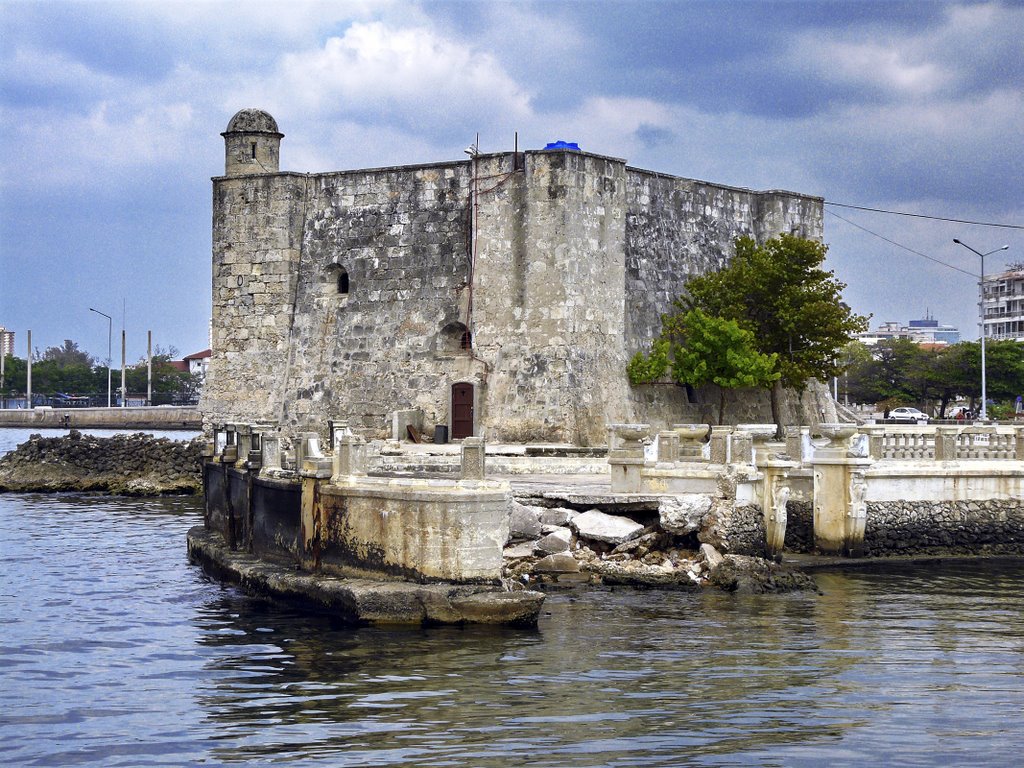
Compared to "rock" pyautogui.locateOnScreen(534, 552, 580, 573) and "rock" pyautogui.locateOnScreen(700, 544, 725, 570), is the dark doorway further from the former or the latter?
"rock" pyautogui.locateOnScreen(700, 544, 725, 570)

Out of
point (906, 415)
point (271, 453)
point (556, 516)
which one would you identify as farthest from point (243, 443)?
point (906, 415)

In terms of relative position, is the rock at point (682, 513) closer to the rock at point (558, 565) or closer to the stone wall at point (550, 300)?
the rock at point (558, 565)

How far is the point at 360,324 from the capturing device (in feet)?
117

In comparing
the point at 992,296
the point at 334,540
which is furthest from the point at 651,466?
the point at 992,296

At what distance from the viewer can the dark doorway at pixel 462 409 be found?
111 feet

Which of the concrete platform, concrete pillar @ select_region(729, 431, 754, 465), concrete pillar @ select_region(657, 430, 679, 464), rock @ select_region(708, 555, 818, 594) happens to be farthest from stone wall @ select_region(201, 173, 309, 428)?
the concrete platform

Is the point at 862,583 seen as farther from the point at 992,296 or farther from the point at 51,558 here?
the point at 992,296

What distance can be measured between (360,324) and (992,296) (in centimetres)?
10257

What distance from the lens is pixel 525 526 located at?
2219 cm

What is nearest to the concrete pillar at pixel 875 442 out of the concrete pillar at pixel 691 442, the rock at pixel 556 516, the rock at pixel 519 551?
the concrete pillar at pixel 691 442

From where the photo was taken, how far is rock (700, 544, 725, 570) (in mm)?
21188

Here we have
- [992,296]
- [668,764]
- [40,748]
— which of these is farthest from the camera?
[992,296]

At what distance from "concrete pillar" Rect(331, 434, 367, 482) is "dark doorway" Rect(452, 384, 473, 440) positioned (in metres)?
15.0

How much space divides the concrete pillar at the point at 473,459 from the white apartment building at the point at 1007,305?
110 metres
